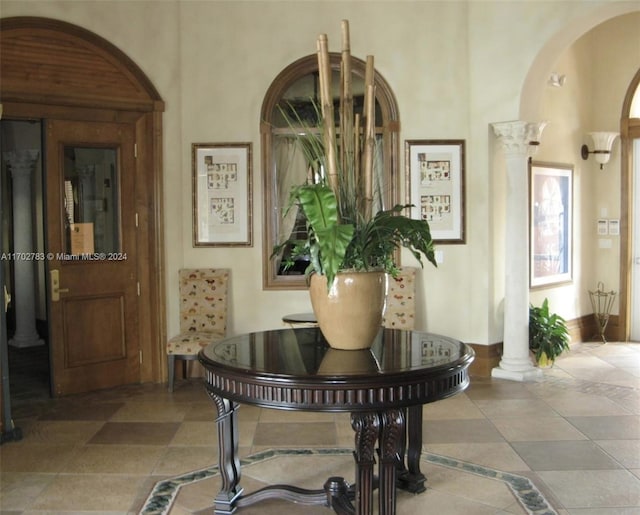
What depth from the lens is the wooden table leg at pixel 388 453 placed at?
2.97 m

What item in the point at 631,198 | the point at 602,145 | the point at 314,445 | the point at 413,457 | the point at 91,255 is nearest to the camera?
the point at 413,457

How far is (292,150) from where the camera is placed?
6.73 meters

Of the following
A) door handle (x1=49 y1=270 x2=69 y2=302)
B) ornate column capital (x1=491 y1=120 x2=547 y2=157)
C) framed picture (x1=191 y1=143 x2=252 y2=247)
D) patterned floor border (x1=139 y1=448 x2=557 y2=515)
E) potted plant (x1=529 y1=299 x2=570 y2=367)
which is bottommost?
patterned floor border (x1=139 y1=448 x2=557 y2=515)

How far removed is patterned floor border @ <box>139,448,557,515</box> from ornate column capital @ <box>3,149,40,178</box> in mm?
5943

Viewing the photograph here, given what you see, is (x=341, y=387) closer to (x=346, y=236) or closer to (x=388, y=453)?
(x=388, y=453)

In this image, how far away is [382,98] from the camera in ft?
21.8

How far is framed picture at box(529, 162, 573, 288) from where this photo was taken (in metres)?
7.67

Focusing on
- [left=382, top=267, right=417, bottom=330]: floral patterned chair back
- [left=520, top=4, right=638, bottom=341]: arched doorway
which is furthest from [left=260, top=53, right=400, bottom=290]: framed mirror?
[left=520, top=4, right=638, bottom=341]: arched doorway

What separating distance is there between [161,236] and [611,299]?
5482 millimetres

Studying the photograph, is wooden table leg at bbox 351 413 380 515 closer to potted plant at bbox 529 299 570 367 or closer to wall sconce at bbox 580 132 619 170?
potted plant at bbox 529 299 570 367

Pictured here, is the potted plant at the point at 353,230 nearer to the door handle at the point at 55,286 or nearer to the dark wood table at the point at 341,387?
the dark wood table at the point at 341,387

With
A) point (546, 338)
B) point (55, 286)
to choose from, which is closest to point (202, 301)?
point (55, 286)

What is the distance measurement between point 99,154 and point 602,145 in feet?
18.7

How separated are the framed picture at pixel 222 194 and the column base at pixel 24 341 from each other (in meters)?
3.70
